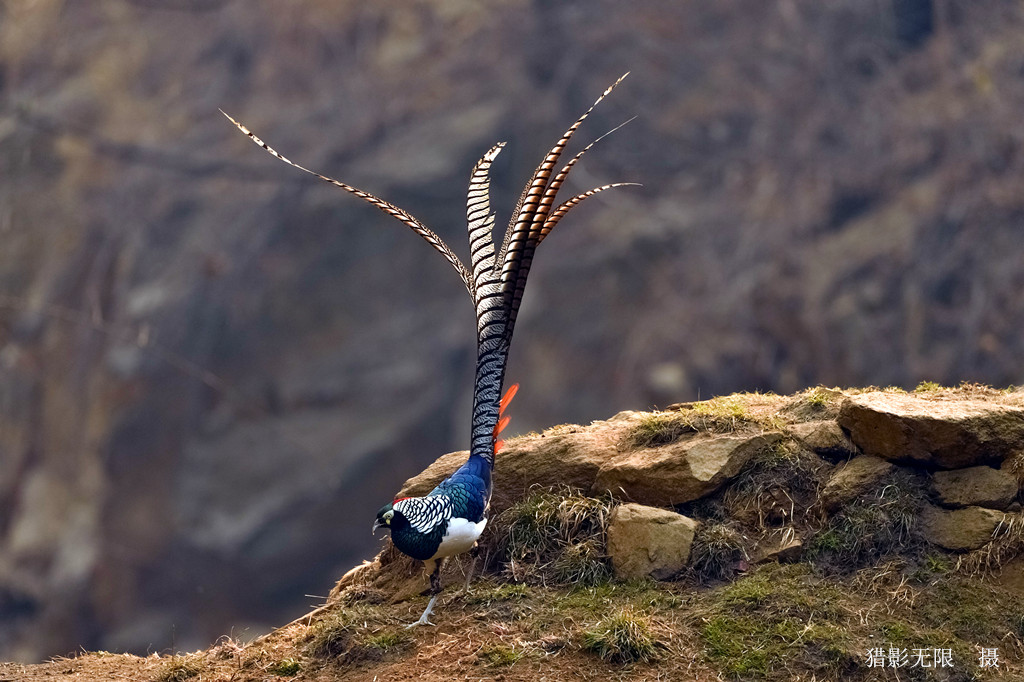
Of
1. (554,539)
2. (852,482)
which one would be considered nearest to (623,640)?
(554,539)

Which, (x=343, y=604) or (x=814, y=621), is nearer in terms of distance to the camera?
(x=814, y=621)

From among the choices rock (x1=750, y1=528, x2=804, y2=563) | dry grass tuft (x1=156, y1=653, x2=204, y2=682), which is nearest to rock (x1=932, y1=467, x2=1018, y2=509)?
rock (x1=750, y1=528, x2=804, y2=563)

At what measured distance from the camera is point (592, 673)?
13.2 ft

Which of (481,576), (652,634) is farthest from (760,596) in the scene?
(481,576)

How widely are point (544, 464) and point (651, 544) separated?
835 mm

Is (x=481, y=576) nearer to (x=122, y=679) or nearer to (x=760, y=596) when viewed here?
(x=760, y=596)

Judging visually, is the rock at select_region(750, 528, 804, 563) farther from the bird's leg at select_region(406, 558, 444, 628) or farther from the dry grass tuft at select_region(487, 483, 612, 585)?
the bird's leg at select_region(406, 558, 444, 628)

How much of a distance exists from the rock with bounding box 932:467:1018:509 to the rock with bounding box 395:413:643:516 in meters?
1.60

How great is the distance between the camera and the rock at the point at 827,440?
4.96 meters

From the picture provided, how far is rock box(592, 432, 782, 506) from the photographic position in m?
4.88

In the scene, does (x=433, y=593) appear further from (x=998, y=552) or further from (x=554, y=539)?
(x=998, y=552)

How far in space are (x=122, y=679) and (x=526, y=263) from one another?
287cm

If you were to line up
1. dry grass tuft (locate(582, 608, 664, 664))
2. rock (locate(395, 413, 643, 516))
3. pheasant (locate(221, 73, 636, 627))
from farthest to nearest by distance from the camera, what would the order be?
1. rock (locate(395, 413, 643, 516))
2. pheasant (locate(221, 73, 636, 627))
3. dry grass tuft (locate(582, 608, 664, 664))

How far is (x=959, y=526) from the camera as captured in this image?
4.49 metres
